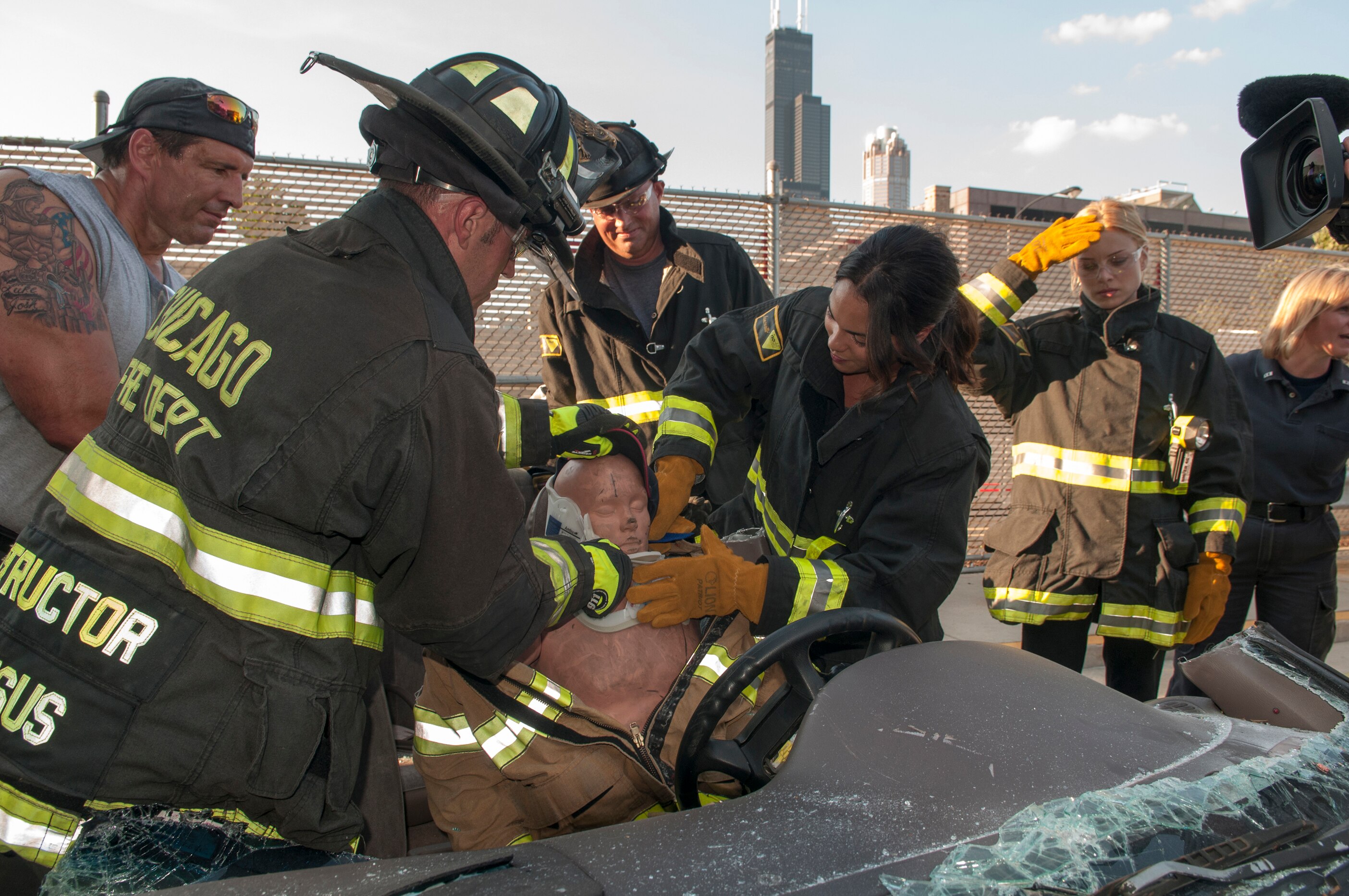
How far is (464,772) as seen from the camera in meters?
2.12

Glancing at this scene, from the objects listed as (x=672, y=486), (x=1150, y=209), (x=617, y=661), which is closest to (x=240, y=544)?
(x=617, y=661)

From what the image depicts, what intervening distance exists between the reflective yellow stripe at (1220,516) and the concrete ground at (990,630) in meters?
1.83

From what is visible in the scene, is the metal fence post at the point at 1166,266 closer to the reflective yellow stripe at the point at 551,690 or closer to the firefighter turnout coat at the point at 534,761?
the firefighter turnout coat at the point at 534,761

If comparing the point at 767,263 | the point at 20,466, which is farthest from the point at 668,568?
the point at 767,263

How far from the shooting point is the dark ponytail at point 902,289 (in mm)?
2373

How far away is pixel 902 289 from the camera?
2365 mm

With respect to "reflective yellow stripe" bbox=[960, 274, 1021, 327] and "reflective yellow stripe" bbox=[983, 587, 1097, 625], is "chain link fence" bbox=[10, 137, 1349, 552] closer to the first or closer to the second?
"reflective yellow stripe" bbox=[960, 274, 1021, 327]

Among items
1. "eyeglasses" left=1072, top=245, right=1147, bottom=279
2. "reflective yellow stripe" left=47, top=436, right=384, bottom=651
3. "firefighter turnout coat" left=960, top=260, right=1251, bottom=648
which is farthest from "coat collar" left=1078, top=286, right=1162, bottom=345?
"reflective yellow stripe" left=47, top=436, right=384, bottom=651

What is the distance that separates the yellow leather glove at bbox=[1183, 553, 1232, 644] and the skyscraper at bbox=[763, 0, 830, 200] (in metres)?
171

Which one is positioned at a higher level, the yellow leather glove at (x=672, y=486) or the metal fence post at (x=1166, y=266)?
the metal fence post at (x=1166, y=266)

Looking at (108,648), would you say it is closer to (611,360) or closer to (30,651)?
(30,651)

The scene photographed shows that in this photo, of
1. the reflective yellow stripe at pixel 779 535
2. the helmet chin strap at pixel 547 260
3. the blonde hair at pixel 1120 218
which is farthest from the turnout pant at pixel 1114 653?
the helmet chin strap at pixel 547 260

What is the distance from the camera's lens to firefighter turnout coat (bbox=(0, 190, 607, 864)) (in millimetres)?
1331

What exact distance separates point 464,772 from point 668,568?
2.43 ft
